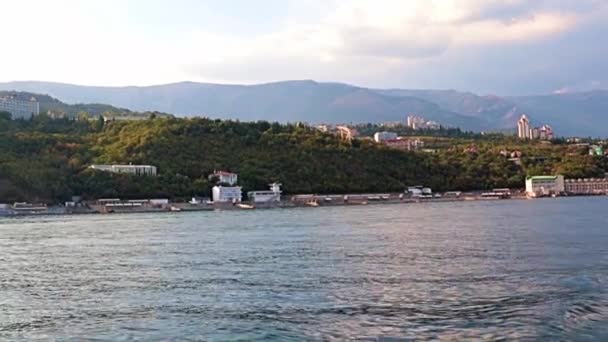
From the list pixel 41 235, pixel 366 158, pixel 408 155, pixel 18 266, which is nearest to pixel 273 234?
pixel 41 235

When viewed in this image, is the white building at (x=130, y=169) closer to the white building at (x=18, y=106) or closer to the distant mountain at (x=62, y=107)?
the white building at (x=18, y=106)

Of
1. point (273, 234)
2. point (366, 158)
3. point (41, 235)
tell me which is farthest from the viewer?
point (366, 158)

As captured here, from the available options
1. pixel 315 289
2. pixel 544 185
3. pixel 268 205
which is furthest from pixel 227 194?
pixel 315 289

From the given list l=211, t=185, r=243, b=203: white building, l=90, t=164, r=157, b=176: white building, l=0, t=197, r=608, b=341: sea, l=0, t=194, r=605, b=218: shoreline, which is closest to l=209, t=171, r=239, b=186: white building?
l=211, t=185, r=243, b=203: white building

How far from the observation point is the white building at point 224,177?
6906 cm

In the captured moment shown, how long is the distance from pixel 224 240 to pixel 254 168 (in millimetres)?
45151

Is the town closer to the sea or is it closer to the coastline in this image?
the coastline

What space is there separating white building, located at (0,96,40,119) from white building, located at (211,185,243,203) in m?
51.7

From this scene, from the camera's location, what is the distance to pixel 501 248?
23.1 meters

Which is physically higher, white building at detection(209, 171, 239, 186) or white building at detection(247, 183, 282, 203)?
white building at detection(209, 171, 239, 186)

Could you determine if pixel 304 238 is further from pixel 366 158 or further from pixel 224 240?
pixel 366 158

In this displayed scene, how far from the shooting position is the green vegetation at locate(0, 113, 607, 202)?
64812 mm

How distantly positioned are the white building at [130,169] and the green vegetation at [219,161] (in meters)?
1.00

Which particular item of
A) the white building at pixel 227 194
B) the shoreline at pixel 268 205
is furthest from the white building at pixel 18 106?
the shoreline at pixel 268 205
